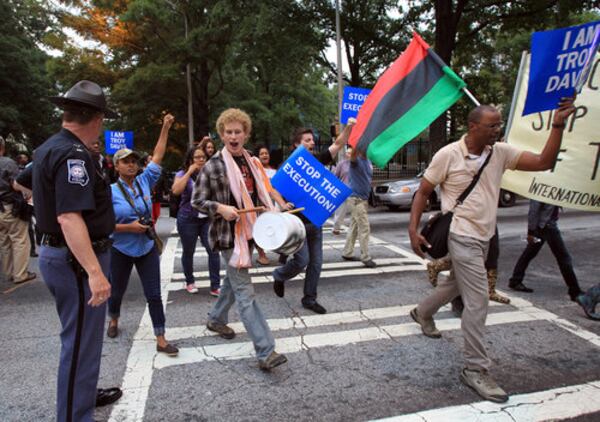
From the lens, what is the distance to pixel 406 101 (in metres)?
4.29

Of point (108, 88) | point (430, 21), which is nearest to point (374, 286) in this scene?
point (430, 21)

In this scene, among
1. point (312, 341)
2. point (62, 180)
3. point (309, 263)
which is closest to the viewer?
point (62, 180)

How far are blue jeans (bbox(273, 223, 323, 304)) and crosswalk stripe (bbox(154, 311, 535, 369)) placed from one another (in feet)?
2.38

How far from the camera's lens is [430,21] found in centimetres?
1816

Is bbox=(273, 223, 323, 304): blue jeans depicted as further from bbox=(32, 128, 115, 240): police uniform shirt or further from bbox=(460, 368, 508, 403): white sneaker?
bbox=(32, 128, 115, 240): police uniform shirt

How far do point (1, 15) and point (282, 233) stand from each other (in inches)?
1127

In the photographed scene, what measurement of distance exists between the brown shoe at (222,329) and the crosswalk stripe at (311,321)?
0.22ft

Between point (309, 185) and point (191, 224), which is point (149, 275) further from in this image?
point (191, 224)

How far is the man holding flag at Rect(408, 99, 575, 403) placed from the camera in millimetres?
3201

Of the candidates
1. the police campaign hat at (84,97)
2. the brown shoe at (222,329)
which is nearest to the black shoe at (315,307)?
the brown shoe at (222,329)

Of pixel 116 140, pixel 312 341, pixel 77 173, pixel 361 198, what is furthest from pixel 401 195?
pixel 77 173

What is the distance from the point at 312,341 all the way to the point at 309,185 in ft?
4.79

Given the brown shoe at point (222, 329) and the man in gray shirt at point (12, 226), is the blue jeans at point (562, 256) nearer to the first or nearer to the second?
the brown shoe at point (222, 329)

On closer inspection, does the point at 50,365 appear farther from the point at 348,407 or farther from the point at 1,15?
the point at 1,15
